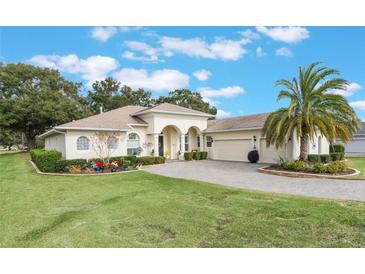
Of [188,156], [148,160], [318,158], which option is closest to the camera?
[318,158]

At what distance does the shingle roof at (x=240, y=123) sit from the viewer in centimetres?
1983

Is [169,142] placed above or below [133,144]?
above

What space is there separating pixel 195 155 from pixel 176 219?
16.5 meters

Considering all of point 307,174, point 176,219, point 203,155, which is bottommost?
point 176,219

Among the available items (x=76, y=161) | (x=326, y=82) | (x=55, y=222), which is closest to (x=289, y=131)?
(x=326, y=82)

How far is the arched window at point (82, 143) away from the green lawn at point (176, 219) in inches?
310

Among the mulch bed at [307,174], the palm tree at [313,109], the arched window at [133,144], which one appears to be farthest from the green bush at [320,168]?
the arched window at [133,144]

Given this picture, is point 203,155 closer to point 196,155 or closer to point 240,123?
point 196,155

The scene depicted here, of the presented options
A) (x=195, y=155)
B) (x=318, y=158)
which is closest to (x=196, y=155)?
(x=195, y=155)

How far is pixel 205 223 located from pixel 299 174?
847 cm

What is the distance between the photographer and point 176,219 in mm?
5707

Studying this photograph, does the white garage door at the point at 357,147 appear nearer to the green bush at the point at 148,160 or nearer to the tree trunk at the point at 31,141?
the green bush at the point at 148,160

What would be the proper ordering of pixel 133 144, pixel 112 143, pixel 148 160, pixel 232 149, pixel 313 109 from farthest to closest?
pixel 232 149 < pixel 133 144 < pixel 148 160 < pixel 112 143 < pixel 313 109

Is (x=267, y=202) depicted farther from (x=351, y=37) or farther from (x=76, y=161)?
(x=76, y=161)
